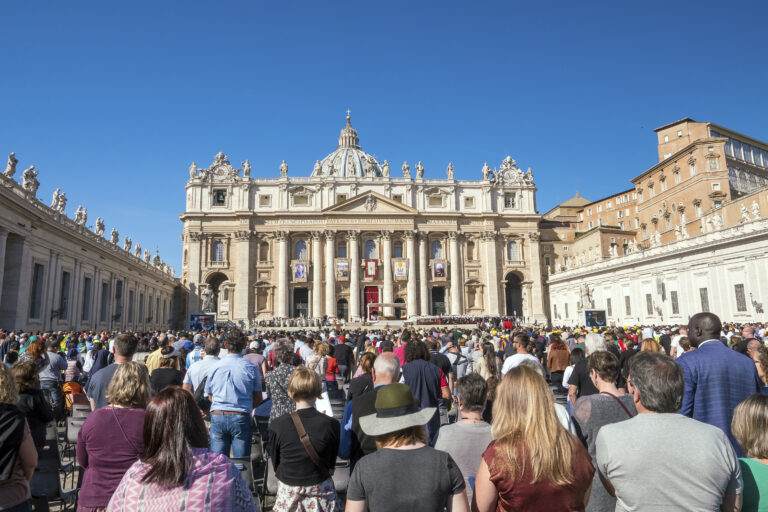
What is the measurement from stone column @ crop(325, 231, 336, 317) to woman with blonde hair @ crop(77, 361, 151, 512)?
5298 cm

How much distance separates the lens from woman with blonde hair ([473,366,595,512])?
109 inches

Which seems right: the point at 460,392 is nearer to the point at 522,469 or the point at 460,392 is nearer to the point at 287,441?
the point at 522,469

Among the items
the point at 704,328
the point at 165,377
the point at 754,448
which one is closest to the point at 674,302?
the point at 704,328

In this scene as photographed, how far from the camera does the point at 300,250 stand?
59.6 meters

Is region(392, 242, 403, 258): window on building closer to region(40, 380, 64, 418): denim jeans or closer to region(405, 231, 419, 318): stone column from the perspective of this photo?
region(405, 231, 419, 318): stone column

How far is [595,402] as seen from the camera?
4309mm

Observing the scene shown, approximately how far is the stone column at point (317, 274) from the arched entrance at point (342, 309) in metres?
2.31

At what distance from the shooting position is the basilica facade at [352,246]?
5756cm

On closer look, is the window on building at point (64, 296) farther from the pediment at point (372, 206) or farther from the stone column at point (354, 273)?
the pediment at point (372, 206)

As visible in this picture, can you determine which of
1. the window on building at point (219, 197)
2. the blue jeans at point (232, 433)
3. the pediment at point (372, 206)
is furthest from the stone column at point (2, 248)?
the pediment at point (372, 206)


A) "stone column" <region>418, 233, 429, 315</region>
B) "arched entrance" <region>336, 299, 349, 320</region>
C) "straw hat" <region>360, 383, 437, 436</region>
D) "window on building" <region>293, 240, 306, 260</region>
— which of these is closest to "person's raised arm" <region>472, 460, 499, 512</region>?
"straw hat" <region>360, 383, 437, 436</region>

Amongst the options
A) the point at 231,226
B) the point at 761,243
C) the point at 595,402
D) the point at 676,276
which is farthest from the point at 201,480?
the point at 231,226

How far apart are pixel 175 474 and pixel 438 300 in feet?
193

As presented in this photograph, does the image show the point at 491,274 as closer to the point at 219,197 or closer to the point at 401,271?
the point at 401,271
